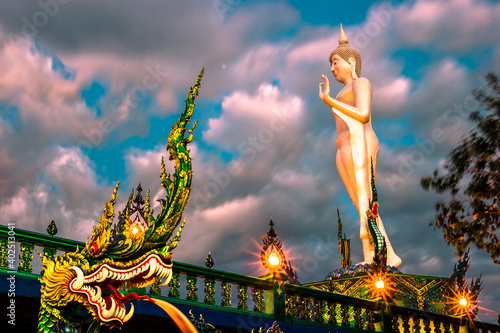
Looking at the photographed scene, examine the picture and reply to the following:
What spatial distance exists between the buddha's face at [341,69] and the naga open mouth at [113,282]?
776 inches

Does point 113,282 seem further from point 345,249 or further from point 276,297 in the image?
point 345,249

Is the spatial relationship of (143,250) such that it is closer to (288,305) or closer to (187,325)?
(187,325)

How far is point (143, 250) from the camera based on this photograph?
14.6ft

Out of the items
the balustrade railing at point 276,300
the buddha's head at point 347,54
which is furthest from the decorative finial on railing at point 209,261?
the buddha's head at point 347,54

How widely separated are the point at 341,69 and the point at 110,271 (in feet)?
65.3

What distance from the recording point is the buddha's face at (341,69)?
22984 millimetres

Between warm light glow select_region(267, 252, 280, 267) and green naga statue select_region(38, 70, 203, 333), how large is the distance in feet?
20.5

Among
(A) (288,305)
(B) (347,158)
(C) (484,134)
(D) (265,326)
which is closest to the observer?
(D) (265,326)

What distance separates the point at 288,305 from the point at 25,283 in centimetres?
549

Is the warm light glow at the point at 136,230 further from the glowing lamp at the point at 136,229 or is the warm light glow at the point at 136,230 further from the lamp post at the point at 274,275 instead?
the lamp post at the point at 274,275

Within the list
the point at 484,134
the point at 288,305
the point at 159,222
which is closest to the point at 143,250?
the point at 159,222

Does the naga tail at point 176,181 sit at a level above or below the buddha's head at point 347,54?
below

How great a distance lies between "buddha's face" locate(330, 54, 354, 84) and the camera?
2298cm

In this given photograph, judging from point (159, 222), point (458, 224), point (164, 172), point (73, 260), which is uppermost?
point (458, 224)
